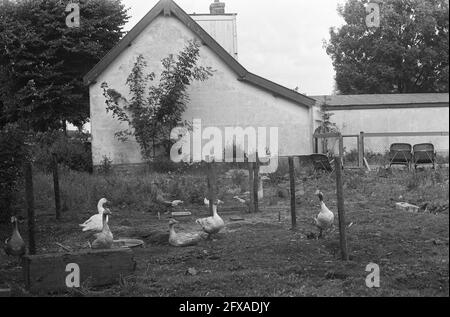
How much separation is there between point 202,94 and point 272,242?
13.8m

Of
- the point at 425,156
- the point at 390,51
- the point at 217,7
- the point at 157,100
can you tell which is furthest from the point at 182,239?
the point at 390,51

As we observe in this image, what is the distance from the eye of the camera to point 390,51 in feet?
101

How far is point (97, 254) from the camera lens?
6438mm

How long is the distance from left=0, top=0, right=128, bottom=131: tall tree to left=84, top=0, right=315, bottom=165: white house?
556cm

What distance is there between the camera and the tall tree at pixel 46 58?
1017 inches

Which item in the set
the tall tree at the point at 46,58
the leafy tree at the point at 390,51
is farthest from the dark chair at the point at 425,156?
the tall tree at the point at 46,58

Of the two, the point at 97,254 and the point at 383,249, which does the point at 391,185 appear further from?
the point at 97,254

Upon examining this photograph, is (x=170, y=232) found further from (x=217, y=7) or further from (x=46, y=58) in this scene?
(x=217, y=7)

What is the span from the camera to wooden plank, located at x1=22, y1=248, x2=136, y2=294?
6195mm

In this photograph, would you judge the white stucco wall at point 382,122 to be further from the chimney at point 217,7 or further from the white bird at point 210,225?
the white bird at point 210,225

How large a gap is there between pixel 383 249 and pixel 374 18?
727 cm

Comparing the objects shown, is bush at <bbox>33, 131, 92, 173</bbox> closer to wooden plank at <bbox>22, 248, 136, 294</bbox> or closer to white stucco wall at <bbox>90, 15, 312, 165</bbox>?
white stucco wall at <bbox>90, 15, 312, 165</bbox>

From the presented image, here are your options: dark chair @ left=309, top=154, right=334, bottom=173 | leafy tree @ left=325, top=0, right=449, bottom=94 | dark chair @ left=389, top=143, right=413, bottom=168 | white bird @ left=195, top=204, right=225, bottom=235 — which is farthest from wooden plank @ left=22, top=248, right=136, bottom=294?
leafy tree @ left=325, top=0, right=449, bottom=94
